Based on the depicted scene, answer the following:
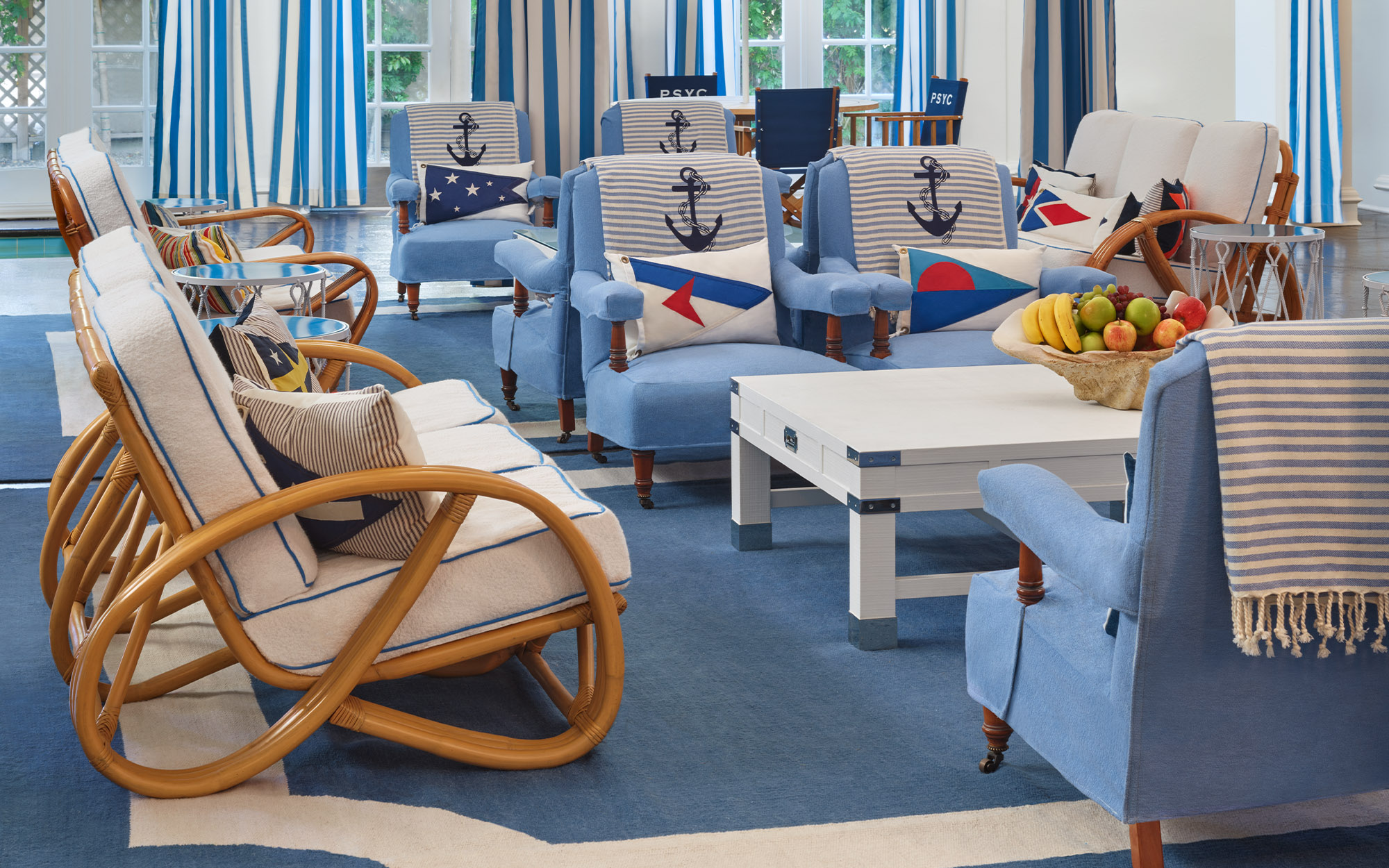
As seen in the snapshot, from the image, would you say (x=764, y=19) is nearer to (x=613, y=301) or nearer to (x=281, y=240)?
(x=281, y=240)

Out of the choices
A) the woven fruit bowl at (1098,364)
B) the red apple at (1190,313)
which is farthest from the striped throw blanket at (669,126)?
the red apple at (1190,313)

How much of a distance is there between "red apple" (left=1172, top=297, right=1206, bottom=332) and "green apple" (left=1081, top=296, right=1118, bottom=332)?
0.47ft

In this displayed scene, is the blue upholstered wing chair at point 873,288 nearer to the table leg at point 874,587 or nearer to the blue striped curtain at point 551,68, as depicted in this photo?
the table leg at point 874,587

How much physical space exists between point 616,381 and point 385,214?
21.5 ft

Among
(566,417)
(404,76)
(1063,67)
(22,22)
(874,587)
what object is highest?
(22,22)

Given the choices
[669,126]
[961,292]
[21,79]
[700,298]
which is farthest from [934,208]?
[21,79]

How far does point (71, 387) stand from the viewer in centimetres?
504

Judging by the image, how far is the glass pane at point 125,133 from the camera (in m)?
9.76

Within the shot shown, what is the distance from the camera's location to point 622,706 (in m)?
2.55

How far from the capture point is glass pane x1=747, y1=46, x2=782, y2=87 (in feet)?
35.4

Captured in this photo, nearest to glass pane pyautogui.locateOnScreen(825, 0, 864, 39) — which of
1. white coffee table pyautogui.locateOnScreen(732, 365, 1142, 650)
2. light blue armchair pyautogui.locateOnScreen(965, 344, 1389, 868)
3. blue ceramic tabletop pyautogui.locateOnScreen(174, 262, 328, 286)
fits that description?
blue ceramic tabletop pyautogui.locateOnScreen(174, 262, 328, 286)

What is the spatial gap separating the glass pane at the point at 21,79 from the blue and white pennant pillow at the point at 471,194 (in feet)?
13.7

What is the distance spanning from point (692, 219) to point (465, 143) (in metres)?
3.24

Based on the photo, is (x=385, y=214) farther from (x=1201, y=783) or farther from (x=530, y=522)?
(x=1201, y=783)
